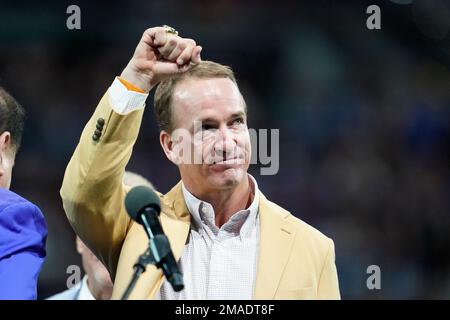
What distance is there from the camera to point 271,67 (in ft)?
16.1

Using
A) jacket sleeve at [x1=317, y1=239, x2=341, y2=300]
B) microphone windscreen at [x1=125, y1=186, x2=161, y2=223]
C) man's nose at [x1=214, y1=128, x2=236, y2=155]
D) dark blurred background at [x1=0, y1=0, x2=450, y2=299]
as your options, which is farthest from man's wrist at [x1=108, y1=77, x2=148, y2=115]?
dark blurred background at [x1=0, y1=0, x2=450, y2=299]

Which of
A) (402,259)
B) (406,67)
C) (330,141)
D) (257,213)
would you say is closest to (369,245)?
(402,259)

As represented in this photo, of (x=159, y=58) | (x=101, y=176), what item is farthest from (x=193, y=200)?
(x=159, y=58)

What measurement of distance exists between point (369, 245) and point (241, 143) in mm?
2559

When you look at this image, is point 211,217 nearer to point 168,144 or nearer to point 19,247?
point 168,144

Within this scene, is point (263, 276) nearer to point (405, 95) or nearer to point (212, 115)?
point (212, 115)

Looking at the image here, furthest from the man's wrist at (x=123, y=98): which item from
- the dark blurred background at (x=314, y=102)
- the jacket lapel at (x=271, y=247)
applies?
the dark blurred background at (x=314, y=102)

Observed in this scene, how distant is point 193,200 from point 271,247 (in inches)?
10.4

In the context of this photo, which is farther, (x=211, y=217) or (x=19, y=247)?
(x=211, y=217)

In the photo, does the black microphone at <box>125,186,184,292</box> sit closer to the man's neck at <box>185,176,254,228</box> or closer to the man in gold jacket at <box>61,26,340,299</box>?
the man in gold jacket at <box>61,26,340,299</box>

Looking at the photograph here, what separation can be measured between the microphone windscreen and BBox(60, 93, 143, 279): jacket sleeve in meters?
0.32

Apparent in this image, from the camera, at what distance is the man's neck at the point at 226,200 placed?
7.83 ft

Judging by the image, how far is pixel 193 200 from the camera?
93.9 inches

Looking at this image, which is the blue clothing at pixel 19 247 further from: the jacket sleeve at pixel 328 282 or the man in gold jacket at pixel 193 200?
the jacket sleeve at pixel 328 282
